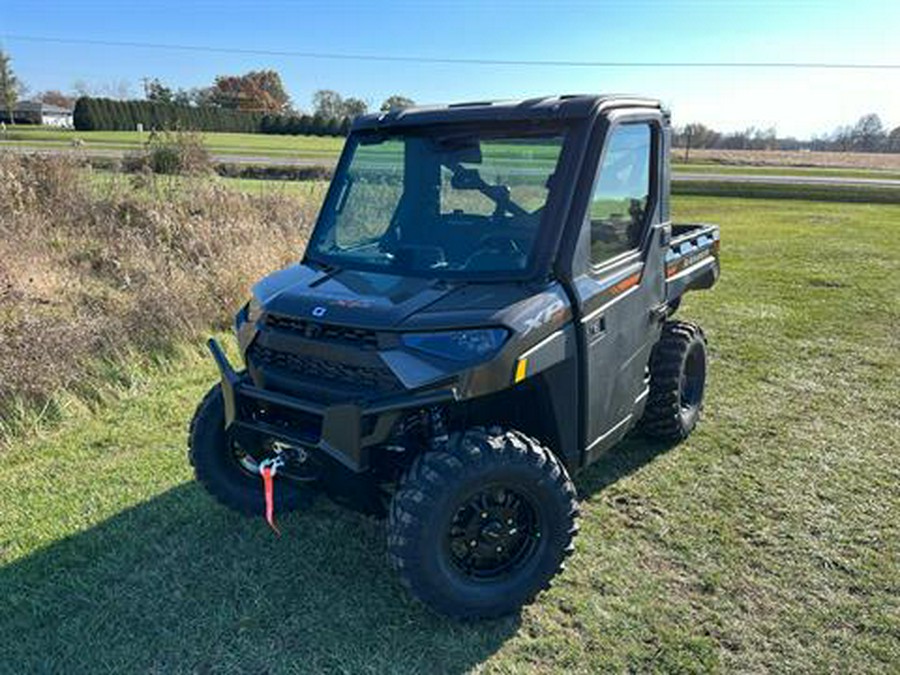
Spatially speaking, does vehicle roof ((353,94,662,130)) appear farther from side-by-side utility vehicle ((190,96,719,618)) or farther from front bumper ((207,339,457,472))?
front bumper ((207,339,457,472))

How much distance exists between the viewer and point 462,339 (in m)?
2.84

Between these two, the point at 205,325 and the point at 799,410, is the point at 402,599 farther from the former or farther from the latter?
the point at 205,325

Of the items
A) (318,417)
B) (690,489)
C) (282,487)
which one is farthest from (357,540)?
(690,489)

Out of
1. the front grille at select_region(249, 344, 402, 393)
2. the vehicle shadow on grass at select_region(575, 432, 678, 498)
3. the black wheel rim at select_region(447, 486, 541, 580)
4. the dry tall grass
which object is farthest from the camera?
the dry tall grass

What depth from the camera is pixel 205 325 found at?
700cm

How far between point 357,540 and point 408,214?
5.42 feet

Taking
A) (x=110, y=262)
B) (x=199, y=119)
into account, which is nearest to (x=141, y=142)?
(x=110, y=262)

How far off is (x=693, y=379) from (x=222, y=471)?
123 inches

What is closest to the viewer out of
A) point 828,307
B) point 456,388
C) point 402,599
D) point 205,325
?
point 456,388

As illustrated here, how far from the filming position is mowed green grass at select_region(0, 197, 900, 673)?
9.68ft

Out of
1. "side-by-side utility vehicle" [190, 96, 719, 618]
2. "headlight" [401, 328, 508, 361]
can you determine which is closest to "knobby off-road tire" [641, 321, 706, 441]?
"side-by-side utility vehicle" [190, 96, 719, 618]

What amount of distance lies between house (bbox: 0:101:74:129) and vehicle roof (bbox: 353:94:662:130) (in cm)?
7503

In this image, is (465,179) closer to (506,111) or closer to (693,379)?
(506,111)

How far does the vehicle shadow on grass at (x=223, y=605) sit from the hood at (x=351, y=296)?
1243 millimetres
